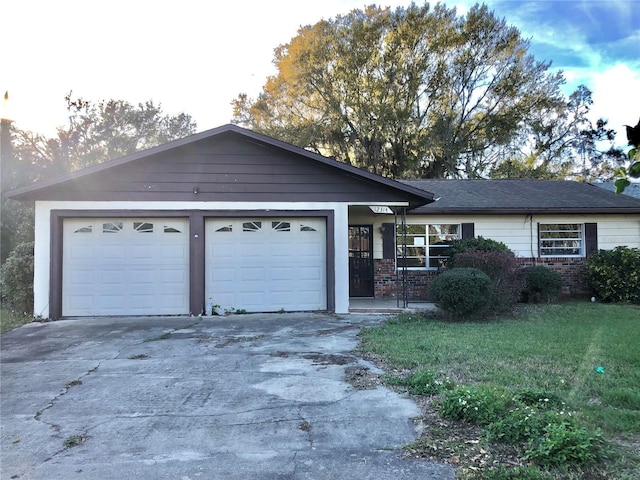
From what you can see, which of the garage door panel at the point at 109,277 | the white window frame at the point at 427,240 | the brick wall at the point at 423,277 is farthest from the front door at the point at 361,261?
the garage door panel at the point at 109,277

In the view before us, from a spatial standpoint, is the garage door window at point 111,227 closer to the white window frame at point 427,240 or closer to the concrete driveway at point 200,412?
the concrete driveway at point 200,412

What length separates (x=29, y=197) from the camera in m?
9.83

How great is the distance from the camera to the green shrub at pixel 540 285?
38.1 ft

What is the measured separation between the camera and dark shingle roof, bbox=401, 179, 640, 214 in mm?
13047

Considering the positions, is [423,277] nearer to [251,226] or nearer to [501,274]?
[501,274]

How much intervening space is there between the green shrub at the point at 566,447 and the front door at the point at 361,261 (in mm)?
9975

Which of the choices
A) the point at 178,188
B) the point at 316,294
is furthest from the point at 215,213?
the point at 316,294

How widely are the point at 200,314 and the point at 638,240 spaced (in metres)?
13.0

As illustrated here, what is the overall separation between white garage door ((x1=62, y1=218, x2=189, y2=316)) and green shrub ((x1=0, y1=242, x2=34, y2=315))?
3.74ft

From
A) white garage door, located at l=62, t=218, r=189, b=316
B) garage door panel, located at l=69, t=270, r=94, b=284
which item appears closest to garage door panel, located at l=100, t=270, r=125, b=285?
white garage door, located at l=62, t=218, r=189, b=316

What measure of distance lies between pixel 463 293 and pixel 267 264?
4.44 m

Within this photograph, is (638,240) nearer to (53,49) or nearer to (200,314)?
(200,314)

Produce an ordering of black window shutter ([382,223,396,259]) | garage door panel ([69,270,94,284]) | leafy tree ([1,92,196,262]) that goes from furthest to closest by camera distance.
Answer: leafy tree ([1,92,196,262])
black window shutter ([382,223,396,259])
garage door panel ([69,270,94,284])

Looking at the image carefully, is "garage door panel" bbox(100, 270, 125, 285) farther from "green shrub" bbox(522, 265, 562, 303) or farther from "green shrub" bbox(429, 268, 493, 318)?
"green shrub" bbox(522, 265, 562, 303)
